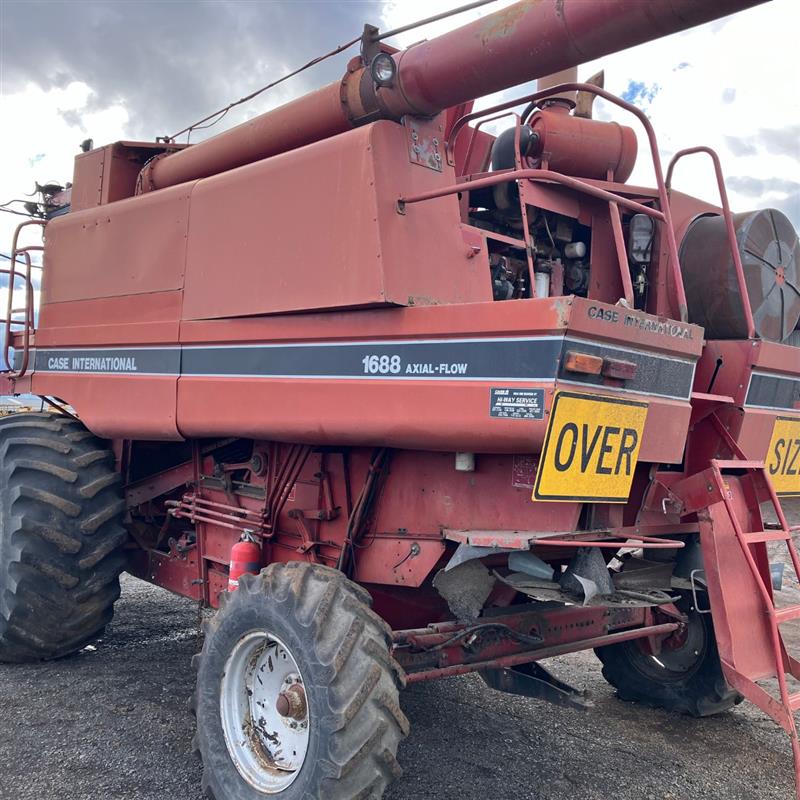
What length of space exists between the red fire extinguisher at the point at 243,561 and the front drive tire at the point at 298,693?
416 mm

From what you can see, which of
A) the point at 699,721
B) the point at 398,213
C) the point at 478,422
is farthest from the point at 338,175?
the point at 699,721

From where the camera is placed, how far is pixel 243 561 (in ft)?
14.2

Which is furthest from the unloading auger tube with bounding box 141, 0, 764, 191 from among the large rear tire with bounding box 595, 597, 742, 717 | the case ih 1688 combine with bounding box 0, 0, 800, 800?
the large rear tire with bounding box 595, 597, 742, 717

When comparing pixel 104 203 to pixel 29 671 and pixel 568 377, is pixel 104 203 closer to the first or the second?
pixel 29 671

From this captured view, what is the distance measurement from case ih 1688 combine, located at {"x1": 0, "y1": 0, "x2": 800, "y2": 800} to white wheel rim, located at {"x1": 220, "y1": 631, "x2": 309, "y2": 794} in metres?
0.01

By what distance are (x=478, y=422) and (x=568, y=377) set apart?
38 centimetres

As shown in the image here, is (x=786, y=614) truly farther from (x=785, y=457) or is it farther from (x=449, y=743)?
(x=449, y=743)

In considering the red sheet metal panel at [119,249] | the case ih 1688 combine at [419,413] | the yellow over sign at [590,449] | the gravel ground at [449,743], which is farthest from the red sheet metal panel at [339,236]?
the gravel ground at [449,743]

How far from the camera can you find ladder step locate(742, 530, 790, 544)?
3.59 metres

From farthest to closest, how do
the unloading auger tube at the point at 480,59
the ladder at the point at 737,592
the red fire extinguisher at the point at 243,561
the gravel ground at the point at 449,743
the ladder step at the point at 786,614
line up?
the red fire extinguisher at the point at 243,561 < the gravel ground at the point at 449,743 < the ladder step at the point at 786,614 < the ladder at the point at 737,592 < the unloading auger tube at the point at 480,59

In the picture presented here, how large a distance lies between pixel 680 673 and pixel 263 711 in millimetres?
2731

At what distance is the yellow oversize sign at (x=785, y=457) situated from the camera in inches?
171

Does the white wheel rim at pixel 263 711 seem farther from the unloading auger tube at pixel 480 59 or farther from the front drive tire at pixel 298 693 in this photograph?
the unloading auger tube at pixel 480 59

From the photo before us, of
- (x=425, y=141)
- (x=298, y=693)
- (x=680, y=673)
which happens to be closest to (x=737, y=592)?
Result: (x=680, y=673)
